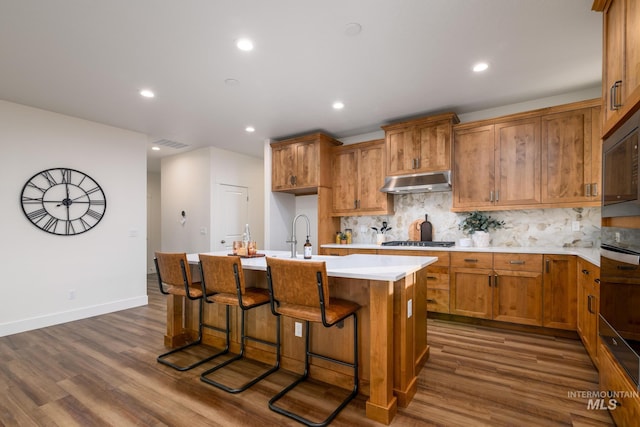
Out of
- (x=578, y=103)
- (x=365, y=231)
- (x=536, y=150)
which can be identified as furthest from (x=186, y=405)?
(x=578, y=103)

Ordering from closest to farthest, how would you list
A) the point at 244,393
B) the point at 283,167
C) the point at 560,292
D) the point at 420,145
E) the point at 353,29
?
the point at 244,393 → the point at 353,29 → the point at 560,292 → the point at 420,145 → the point at 283,167

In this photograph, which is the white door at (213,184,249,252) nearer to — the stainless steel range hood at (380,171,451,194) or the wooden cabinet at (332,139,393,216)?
the wooden cabinet at (332,139,393,216)

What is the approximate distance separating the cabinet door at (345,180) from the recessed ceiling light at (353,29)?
2.47 metres

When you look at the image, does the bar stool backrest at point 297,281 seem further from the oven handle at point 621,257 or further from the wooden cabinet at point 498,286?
the wooden cabinet at point 498,286

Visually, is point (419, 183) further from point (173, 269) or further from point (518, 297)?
point (173, 269)

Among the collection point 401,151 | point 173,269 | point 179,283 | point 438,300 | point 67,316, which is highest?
point 401,151

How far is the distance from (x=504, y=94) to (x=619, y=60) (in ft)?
6.45

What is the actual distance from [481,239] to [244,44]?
136 inches

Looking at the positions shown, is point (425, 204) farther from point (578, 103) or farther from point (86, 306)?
point (86, 306)

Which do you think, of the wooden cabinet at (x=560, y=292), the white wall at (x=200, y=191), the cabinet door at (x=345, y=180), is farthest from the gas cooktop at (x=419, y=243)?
the white wall at (x=200, y=191)

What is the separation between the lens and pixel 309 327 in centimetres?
245

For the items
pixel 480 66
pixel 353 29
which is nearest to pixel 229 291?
pixel 353 29

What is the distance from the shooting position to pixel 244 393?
2238 millimetres

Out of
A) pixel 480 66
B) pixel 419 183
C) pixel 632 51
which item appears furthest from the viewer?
pixel 419 183
